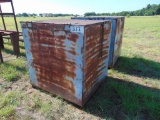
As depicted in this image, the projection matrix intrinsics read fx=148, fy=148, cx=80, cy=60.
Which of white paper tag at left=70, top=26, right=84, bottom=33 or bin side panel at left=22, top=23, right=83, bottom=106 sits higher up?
white paper tag at left=70, top=26, right=84, bottom=33

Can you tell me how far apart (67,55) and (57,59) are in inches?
10.3

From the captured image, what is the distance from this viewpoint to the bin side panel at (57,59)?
2.38m

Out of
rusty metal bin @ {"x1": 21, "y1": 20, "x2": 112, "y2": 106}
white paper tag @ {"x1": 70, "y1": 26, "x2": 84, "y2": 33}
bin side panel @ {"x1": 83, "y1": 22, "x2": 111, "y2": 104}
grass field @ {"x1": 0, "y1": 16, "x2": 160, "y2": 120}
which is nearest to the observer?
white paper tag @ {"x1": 70, "y1": 26, "x2": 84, "y2": 33}

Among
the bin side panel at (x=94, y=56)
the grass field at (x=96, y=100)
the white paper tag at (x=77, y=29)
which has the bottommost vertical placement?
the grass field at (x=96, y=100)

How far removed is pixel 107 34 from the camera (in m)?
3.24

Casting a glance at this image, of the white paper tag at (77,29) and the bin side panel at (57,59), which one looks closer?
the white paper tag at (77,29)

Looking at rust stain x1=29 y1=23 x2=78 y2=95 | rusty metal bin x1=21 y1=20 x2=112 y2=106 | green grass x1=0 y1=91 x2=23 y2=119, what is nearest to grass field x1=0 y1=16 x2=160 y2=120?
green grass x1=0 y1=91 x2=23 y2=119

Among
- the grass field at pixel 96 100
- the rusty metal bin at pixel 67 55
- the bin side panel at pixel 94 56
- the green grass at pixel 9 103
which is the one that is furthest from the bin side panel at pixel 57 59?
the green grass at pixel 9 103

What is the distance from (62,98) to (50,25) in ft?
4.71

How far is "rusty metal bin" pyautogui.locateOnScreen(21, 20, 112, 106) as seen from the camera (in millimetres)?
2338

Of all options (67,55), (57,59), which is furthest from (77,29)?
(57,59)

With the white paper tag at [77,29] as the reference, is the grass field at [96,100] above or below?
below

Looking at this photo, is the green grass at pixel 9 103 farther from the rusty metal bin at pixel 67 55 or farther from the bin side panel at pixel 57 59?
the bin side panel at pixel 57 59

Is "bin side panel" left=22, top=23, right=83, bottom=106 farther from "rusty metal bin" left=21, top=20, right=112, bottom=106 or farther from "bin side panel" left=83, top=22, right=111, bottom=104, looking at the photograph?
"bin side panel" left=83, top=22, right=111, bottom=104
